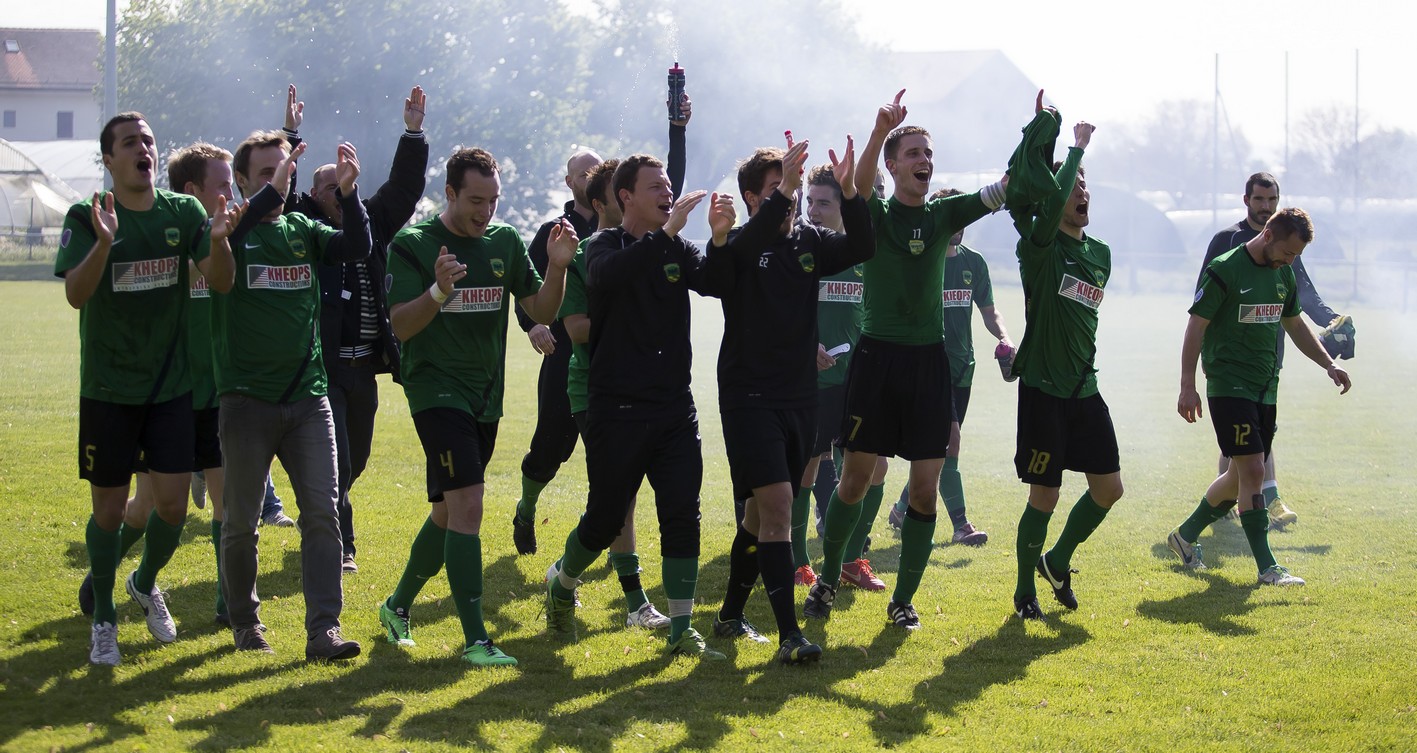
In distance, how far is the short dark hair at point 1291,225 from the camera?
770 cm

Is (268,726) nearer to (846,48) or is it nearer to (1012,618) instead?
(1012,618)

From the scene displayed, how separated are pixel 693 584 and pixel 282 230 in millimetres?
2255

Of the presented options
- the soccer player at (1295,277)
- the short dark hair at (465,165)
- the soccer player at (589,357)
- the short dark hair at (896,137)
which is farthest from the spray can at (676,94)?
the soccer player at (1295,277)

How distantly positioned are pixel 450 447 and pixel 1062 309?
3.06m

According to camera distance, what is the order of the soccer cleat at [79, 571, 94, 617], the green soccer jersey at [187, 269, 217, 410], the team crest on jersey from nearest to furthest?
the green soccer jersey at [187, 269, 217, 410] < the soccer cleat at [79, 571, 94, 617] < the team crest on jersey

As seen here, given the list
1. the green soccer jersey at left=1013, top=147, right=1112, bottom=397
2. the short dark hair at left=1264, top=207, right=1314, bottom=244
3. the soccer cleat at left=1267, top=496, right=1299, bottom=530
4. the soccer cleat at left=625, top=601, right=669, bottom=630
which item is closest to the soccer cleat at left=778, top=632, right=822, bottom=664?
the soccer cleat at left=625, top=601, right=669, bottom=630

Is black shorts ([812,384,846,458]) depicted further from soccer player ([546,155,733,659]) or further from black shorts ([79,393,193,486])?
black shorts ([79,393,193,486])

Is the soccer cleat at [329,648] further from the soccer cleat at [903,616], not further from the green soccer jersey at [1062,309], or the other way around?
the green soccer jersey at [1062,309]

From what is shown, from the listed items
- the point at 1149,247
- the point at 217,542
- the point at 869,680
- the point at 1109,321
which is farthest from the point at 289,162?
the point at 1149,247

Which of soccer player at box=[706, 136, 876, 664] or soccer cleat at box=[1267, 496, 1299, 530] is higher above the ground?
soccer player at box=[706, 136, 876, 664]

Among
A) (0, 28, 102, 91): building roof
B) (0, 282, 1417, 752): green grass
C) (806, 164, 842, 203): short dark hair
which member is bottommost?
(0, 282, 1417, 752): green grass

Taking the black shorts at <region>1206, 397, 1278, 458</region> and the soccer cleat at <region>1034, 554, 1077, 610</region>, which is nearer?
the soccer cleat at <region>1034, 554, 1077, 610</region>

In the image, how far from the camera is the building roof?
8550cm

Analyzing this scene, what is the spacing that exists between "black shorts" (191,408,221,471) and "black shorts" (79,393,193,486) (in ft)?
1.30
